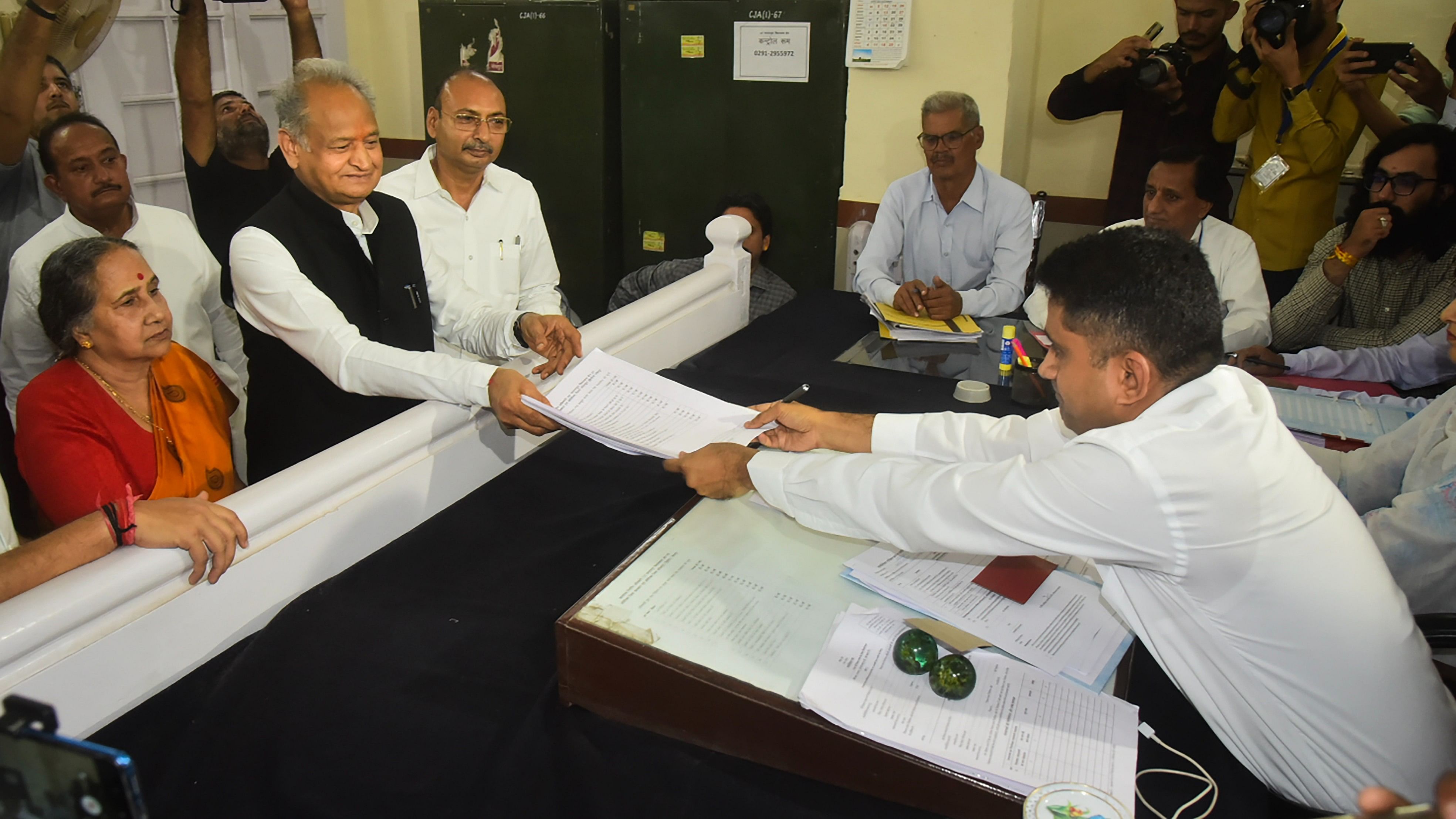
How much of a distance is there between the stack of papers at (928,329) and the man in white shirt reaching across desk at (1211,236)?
0.21 meters

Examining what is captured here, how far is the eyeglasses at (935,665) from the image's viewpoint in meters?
1.15

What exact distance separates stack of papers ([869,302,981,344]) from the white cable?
169 centimetres

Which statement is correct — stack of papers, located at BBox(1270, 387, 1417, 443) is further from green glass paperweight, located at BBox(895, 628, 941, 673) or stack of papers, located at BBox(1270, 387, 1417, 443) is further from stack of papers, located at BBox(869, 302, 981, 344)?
green glass paperweight, located at BBox(895, 628, 941, 673)

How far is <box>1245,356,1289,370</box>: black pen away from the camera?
257 centimetres

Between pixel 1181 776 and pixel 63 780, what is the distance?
1154 millimetres

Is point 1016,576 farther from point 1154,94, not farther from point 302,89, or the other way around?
point 1154,94

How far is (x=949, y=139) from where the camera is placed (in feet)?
10.6

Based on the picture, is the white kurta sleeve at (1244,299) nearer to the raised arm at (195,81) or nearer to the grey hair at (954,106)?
the grey hair at (954,106)

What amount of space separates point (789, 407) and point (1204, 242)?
1.85 metres

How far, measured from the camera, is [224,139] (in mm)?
3455

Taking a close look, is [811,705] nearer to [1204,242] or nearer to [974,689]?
[974,689]

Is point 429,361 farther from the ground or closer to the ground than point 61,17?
closer to the ground

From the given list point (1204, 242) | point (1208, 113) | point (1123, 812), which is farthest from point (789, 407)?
point (1208, 113)

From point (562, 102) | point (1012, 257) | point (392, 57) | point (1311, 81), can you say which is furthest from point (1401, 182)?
point (392, 57)
